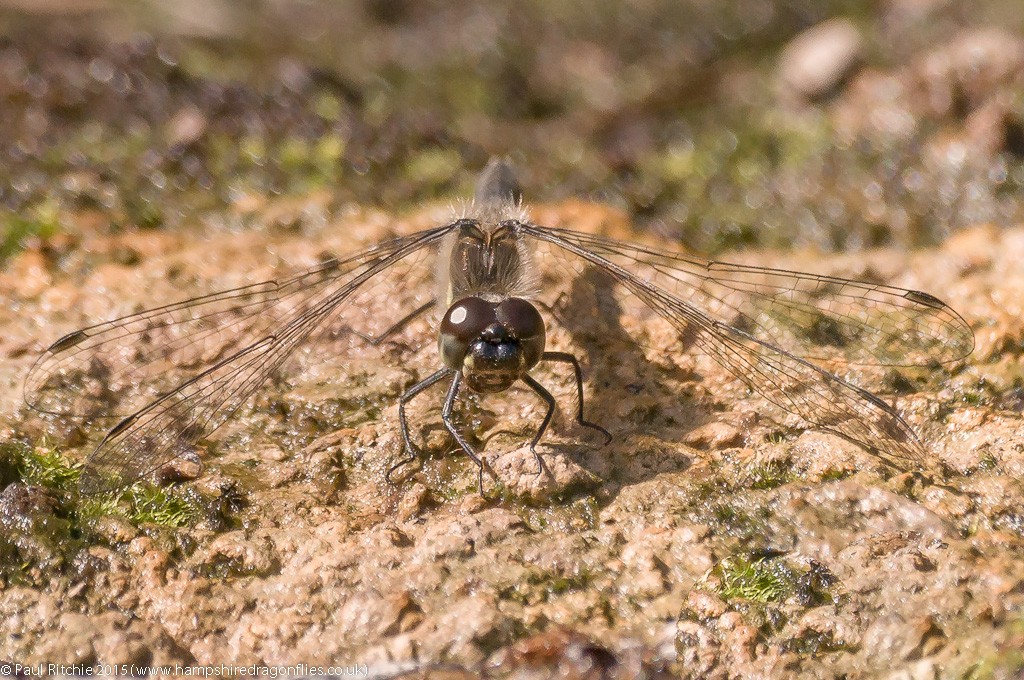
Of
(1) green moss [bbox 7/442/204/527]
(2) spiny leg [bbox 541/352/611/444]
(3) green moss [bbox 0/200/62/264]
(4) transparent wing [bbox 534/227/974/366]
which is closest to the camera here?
(1) green moss [bbox 7/442/204/527]

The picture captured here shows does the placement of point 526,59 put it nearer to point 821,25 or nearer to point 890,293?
point 821,25

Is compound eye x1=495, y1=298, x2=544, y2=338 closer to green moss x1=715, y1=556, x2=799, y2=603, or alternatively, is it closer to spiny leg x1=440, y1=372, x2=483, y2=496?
spiny leg x1=440, y1=372, x2=483, y2=496

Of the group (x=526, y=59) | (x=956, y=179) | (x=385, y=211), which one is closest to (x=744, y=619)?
(x=385, y=211)

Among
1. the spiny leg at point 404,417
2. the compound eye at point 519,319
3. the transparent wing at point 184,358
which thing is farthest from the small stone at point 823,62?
the spiny leg at point 404,417

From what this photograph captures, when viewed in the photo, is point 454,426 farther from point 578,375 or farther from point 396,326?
point 396,326

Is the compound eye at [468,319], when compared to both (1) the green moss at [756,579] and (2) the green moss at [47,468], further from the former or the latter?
(2) the green moss at [47,468]

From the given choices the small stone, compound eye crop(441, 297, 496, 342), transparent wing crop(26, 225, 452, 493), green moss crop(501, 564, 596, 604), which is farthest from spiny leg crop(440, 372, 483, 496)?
the small stone
